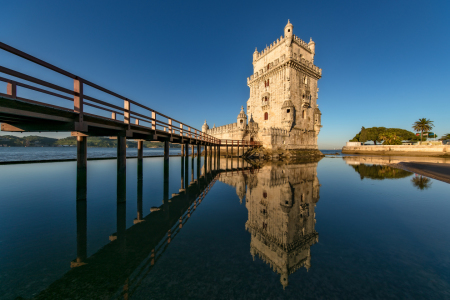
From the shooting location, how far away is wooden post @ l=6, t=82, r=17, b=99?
3.71m

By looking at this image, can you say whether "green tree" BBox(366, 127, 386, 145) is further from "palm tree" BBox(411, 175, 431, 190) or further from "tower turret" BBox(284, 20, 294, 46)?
"palm tree" BBox(411, 175, 431, 190)

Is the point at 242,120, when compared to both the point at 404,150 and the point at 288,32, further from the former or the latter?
the point at 404,150

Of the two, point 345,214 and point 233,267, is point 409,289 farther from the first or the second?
point 345,214

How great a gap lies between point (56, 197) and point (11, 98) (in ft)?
19.5

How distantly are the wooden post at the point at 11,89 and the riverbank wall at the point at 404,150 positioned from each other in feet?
224

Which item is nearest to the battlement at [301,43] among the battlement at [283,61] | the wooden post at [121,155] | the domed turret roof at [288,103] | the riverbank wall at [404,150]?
the battlement at [283,61]

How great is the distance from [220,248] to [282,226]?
2.43 meters

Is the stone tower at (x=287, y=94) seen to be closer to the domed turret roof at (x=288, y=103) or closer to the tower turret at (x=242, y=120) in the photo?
the domed turret roof at (x=288, y=103)

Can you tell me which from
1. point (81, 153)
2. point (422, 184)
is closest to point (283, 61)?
point (422, 184)

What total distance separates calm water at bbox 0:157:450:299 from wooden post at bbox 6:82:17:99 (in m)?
3.48

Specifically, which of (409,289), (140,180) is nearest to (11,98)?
(140,180)

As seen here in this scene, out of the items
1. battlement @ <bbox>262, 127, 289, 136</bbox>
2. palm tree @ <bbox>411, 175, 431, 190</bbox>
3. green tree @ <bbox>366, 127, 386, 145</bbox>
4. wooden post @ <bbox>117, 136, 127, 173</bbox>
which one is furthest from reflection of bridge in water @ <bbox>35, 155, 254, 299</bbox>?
green tree @ <bbox>366, 127, 386, 145</bbox>

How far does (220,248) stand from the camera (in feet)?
13.2

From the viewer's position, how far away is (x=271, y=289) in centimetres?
279
